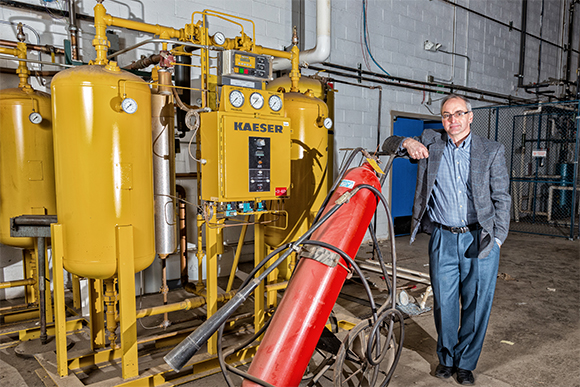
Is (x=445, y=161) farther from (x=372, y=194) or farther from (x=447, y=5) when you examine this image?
(x=447, y=5)

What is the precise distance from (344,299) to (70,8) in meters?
3.46

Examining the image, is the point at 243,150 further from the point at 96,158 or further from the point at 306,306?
the point at 306,306

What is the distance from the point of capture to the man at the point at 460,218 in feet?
7.48

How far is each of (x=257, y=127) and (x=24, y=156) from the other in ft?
5.86

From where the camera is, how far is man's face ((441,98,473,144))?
7.48 feet

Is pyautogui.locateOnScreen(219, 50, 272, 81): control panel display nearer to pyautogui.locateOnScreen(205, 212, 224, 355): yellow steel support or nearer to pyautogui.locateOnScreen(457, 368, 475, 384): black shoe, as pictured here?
pyautogui.locateOnScreen(205, 212, 224, 355): yellow steel support

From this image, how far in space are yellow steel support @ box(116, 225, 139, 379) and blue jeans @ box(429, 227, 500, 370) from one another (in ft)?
5.54

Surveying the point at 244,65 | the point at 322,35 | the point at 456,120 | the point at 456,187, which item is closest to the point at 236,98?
the point at 244,65

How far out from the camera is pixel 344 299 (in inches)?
153

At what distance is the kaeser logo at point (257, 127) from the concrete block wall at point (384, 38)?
2.04 meters

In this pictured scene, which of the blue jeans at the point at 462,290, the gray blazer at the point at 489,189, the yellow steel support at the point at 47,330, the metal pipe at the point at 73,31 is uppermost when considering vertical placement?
the metal pipe at the point at 73,31

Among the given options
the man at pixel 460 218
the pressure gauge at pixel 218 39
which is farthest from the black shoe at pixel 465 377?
the pressure gauge at pixel 218 39

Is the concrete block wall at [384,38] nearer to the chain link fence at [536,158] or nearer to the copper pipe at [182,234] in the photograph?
the chain link fence at [536,158]

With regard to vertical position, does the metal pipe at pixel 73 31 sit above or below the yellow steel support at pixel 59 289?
above
